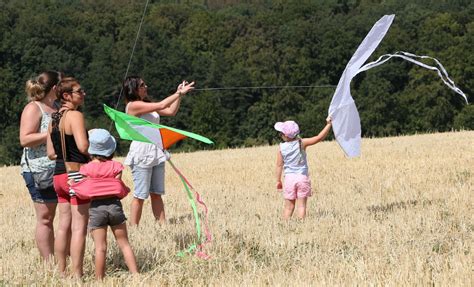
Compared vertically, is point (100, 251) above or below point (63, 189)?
below

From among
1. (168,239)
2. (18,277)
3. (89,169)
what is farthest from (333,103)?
(18,277)

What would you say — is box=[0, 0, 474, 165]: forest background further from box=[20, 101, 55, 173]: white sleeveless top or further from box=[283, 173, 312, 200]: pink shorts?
box=[20, 101, 55, 173]: white sleeveless top

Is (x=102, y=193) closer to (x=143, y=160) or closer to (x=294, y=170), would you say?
(x=143, y=160)

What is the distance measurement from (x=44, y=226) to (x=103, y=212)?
2.85 ft

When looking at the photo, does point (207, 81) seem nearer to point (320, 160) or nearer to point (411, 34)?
point (411, 34)

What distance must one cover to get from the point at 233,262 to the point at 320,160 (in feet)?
37.8

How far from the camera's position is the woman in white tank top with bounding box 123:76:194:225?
783 centimetres

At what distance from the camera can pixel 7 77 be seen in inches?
2463

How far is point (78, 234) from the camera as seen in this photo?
5.70 meters

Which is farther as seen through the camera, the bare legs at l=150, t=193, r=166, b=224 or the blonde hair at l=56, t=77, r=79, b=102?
the bare legs at l=150, t=193, r=166, b=224

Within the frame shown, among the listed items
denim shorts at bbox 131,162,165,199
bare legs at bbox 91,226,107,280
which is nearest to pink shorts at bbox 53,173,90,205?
bare legs at bbox 91,226,107,280

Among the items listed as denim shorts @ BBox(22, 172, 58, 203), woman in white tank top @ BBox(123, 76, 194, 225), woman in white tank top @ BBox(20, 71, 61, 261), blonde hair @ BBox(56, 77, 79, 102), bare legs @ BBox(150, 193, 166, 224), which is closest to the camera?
blonde hair @ BBox(56, 77, 79, 102)

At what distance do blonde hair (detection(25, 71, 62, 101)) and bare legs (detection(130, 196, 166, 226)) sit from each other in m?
2.39

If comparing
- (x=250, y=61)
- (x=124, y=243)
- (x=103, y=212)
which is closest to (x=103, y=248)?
(x=124, y=243)
